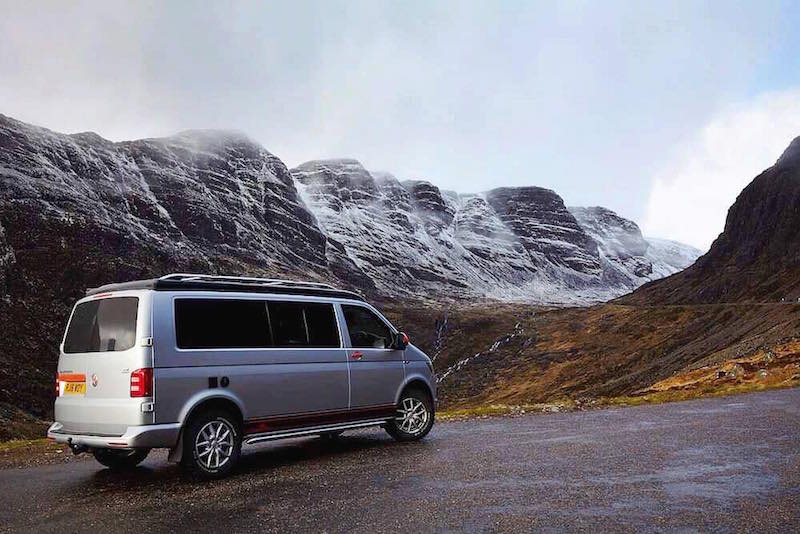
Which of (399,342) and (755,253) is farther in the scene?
(755,253)

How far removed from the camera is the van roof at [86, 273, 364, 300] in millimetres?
8883

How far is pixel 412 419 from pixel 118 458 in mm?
4851

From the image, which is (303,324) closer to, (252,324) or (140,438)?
(252,324)

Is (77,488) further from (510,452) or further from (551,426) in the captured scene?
(551,426)

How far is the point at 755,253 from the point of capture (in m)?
95.3

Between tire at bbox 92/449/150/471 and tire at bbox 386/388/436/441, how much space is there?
411 centimetres

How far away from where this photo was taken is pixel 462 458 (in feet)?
32.1

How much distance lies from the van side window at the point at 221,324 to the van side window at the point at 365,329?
5.67 ft

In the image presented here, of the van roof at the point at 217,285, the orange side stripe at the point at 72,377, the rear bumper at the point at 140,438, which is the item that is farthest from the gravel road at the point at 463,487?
the van roof at the point at 217,285

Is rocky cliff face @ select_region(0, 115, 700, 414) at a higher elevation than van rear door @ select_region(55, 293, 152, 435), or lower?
higher

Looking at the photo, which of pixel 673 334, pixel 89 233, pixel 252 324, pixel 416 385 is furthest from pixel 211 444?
pixel 89 233

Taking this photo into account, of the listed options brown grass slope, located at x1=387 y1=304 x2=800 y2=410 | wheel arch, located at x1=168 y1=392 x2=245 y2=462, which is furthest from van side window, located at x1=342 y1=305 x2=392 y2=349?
brown grass slope, located at x1=387 y1=304 x2=800 y2=410

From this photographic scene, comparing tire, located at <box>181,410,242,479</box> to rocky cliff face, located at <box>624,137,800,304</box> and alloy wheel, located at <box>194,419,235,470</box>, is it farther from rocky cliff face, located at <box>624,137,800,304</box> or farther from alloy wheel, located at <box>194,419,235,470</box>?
rocky cliff face, located at <box>624,137,800,304</box>

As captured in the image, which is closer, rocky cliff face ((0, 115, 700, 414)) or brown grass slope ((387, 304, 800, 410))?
brown grass slope ((387, 304, 800, 410))
